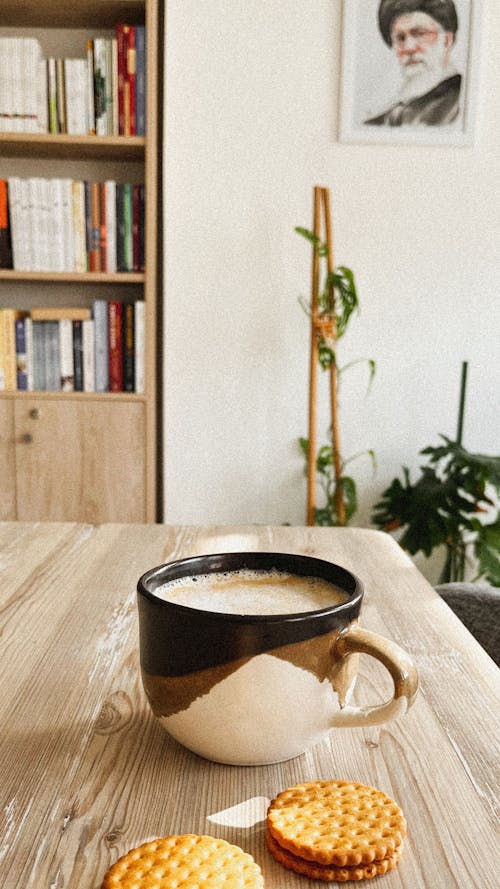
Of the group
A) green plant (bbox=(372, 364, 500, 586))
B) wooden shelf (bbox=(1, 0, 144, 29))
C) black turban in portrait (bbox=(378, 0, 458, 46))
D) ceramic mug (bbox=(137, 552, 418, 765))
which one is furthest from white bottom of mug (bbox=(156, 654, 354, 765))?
black turban in portrait (bbox=(378, 0, 458, 46))

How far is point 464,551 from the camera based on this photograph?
2.30 metres

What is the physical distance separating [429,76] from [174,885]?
2467 mm

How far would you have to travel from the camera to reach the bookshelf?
218cm

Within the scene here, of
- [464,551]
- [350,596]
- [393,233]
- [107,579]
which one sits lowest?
[464,551]

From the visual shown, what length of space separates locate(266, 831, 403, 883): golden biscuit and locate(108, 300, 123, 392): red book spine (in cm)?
200

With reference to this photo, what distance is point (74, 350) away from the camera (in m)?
2.25

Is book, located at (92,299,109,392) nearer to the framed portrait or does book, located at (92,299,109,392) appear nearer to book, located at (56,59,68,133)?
book, located at (56,59,68,133)

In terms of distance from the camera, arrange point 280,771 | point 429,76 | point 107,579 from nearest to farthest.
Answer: point 280,771, point 107,579, point 429,76

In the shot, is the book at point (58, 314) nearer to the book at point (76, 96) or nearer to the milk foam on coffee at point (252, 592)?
the book at point (76, 96)

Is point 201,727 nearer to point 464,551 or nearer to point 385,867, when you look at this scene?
point 385,867

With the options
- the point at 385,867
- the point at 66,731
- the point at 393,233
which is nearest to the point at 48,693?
the point at 66,731

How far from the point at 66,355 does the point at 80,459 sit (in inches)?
12.8

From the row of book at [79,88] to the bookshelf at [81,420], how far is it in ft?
0.18

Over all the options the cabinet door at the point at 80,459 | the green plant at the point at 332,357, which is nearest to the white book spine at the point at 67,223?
the cabinet door at the point at 80,459
